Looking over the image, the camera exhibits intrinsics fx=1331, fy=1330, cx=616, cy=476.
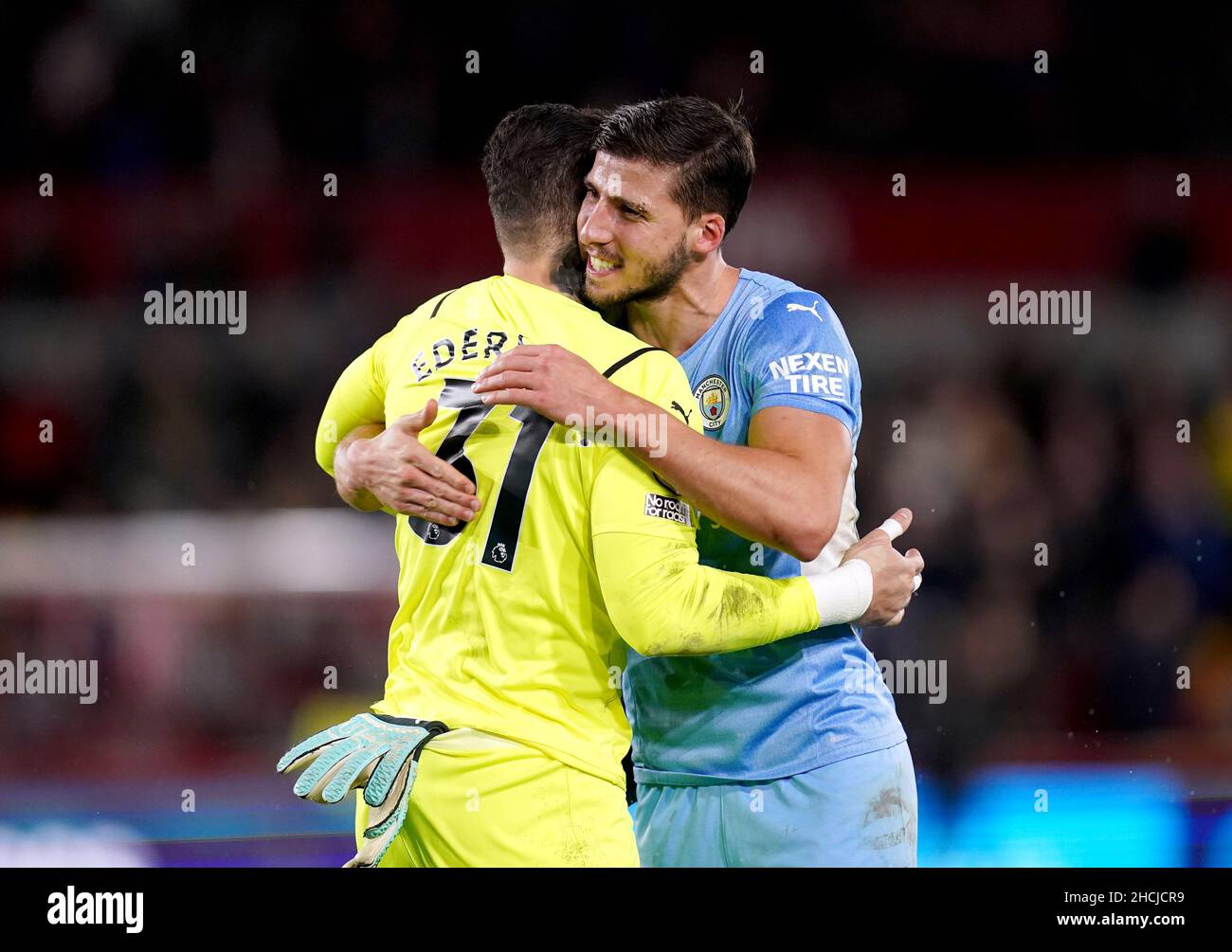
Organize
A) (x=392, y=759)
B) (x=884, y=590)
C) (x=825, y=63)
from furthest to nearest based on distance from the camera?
(x=825, y=63) → (x=884, y=590) → (x=392, y=759)

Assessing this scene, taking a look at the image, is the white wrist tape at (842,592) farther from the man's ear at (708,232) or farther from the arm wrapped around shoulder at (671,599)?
the man's ear at (708,232)

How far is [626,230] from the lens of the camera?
269cm

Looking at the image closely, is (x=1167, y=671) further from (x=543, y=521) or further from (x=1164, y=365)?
(x=543, y=521)

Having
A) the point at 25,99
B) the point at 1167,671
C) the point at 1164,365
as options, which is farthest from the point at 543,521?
the point at 25,99

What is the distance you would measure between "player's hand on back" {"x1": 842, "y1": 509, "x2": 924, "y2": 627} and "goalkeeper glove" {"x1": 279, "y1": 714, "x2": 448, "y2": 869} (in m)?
0.92

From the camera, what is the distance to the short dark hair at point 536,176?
2.58 metres

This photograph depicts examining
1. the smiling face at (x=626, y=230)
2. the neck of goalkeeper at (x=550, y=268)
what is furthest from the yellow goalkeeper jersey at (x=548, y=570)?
the smiling face at (x=626, y=230)

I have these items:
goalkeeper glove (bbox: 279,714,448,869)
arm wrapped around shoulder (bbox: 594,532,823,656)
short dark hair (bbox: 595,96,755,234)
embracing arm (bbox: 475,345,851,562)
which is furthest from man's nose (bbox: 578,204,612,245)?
goalkeeper glove (bbox: 279,714,448,869)

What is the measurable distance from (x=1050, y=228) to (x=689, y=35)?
6.30 ft

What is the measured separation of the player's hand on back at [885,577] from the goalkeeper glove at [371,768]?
3.01 ft

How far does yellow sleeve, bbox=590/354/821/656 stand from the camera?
7.32ft

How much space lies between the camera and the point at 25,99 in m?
6.49

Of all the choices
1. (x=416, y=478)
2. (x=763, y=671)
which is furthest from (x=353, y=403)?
(x=763, y=671)

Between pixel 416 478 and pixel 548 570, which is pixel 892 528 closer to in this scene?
pixel 548 570
